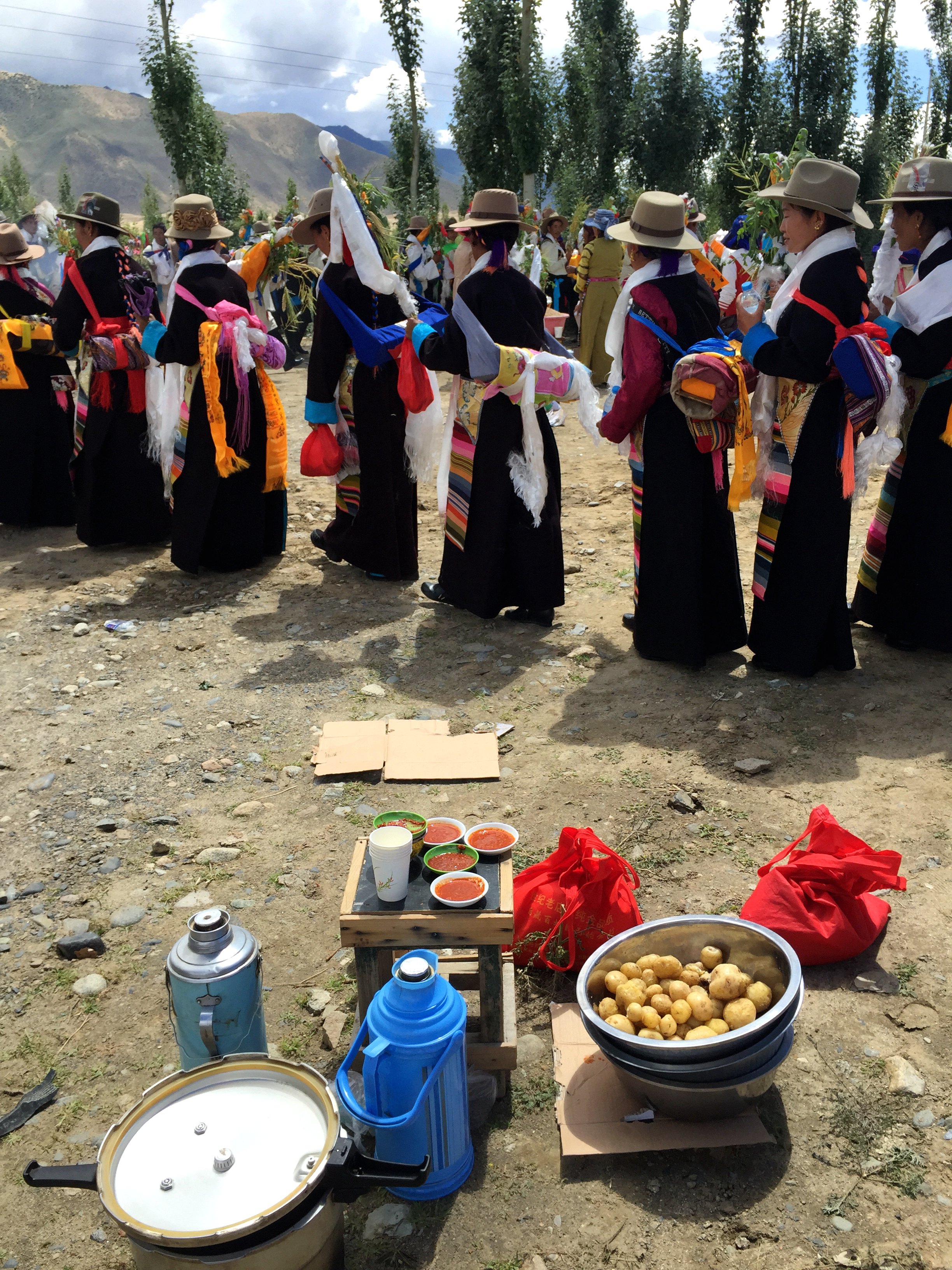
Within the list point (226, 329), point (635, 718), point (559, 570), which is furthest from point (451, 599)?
point (226, 329)

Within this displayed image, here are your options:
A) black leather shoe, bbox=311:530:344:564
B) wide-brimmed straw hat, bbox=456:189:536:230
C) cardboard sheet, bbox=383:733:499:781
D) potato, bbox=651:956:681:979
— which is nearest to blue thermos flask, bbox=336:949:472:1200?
potato, bbox=651:956:681:979

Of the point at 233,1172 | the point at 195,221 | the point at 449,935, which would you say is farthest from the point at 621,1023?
the point at 195,221

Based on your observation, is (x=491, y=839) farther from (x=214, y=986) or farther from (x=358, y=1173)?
(x=358, y=1173)

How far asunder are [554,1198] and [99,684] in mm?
3577

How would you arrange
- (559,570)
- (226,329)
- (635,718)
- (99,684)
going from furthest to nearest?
1. (226,329)
2. (559,570)
3. (99,684)
4. (635,718)

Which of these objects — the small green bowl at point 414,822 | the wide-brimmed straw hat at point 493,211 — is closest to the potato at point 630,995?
the small green bowl at point 414,822

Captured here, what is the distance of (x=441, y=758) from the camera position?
4.31m

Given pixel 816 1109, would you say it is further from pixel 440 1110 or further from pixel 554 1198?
pixel 440 1110

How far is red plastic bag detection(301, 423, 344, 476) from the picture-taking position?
20.2 ft

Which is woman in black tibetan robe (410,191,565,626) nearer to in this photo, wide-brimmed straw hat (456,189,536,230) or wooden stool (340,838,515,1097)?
wide-brimmed straw hat (456,189,536,230)

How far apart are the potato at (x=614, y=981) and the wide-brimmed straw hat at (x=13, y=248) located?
21.6 ft

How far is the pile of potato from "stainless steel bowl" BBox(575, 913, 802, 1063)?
32mm

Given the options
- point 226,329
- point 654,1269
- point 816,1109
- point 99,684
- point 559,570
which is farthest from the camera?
point 226,329

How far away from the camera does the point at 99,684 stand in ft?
16.9
